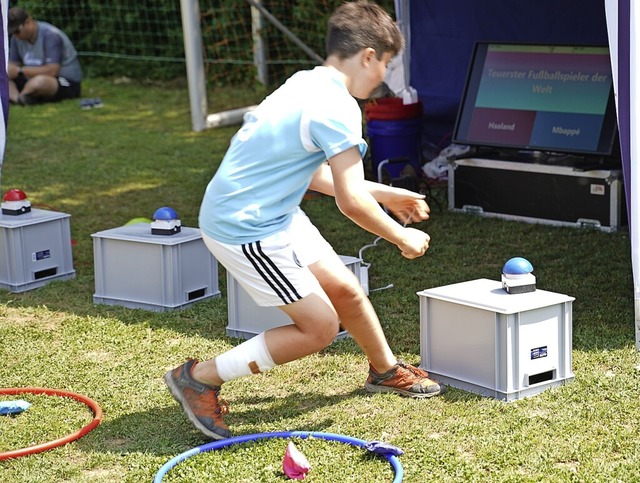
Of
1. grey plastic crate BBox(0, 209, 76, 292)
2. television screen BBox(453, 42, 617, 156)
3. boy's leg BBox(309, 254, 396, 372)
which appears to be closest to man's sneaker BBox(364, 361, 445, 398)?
boy's leg BBox(309, 254, 396, 372)

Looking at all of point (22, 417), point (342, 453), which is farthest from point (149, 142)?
point (342, 453)

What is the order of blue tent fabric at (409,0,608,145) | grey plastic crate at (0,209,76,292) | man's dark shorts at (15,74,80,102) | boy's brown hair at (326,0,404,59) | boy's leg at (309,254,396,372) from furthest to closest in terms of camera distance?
man's dark shorts at (15,74,80,102), blue tent fabric at (409,0,608,145), grey plastic crate at (0,209,76,292), boy's leg at (309,254,396,372), boy's brown hair at (326,0,404,59)

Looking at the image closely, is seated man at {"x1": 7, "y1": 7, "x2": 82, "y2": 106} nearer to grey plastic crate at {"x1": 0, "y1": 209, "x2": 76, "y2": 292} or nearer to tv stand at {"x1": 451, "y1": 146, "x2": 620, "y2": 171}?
tv stand at {"x1": 451, "y1": 146, "x2": 620, "y2": 171}

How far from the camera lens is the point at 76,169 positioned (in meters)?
9.81

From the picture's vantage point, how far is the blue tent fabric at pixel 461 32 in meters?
8.05

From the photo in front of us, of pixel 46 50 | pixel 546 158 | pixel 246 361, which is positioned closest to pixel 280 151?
pixel 246 361

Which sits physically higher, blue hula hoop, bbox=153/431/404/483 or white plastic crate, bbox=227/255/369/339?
white plastic crate, bbox=227/255/369/339

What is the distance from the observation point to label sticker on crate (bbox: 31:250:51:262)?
6.23m

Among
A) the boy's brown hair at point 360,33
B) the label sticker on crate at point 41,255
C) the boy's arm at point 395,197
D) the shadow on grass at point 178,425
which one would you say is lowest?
the shadow on grass at point 178,425

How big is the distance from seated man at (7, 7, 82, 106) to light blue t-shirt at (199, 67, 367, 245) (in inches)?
406

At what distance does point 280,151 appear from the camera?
3709 mm

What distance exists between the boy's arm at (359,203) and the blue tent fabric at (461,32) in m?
4.67

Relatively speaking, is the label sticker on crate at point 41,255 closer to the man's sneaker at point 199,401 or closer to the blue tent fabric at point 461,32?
the man's sneaker at point 199,401

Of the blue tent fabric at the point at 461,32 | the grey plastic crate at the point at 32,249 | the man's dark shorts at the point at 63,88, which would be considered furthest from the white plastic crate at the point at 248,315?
the man's dark shorts at the point at 63,88
